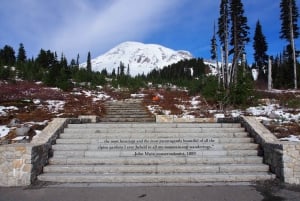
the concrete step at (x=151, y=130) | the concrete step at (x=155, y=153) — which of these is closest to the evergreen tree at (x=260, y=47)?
the concrete step at (x=151, y=130)

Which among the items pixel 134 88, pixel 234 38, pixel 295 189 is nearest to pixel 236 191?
pixel 295 189

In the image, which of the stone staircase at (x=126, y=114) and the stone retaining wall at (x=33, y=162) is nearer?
the stone retaining wall at (x=33, y=162)

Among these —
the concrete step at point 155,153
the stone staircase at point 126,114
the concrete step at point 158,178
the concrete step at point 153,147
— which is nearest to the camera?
the concrete step at point 158,178

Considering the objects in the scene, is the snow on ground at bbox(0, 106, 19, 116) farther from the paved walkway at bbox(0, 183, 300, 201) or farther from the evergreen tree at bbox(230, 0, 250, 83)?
the evergreen tree at bbox(230, 0, 250, 83)

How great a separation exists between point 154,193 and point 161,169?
1.31 m

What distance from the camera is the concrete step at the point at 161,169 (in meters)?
7.13

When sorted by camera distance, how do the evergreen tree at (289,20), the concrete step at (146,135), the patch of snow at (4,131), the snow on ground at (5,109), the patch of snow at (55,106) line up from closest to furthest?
1. the concrete step at (146,135)
2. the patch of snow at (4,131)
3. the snow on ground at (5,109)
4. the patch of snow at (55,106)
5. the evergreen tree at (289,20)

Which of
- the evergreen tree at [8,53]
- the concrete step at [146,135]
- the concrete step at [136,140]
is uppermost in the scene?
the evergreen tree at [8,53]

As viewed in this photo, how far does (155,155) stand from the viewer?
8000mm

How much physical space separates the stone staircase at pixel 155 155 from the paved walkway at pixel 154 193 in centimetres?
A: 46

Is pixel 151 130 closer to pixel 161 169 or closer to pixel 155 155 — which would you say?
pixel 155 155

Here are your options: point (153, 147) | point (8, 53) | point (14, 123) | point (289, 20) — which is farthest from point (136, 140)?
point (8, 53)

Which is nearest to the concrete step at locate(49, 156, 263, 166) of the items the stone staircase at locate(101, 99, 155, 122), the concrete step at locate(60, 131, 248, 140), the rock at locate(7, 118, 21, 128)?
the concrete step at locate(60, 131, 248, 140)

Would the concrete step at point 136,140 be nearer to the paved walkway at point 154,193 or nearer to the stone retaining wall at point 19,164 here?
the stone retaining wall at point 19,164
